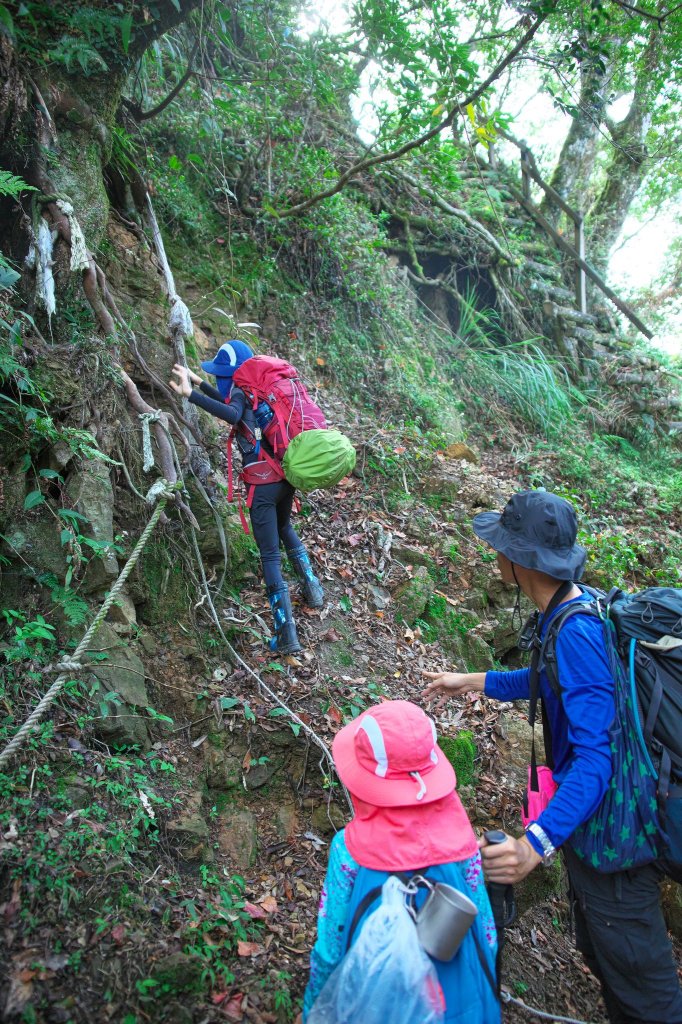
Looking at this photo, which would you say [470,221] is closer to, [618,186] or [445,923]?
[618,186]

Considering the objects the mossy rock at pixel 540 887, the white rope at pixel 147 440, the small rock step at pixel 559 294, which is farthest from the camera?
the small rock step at pixel 559 294

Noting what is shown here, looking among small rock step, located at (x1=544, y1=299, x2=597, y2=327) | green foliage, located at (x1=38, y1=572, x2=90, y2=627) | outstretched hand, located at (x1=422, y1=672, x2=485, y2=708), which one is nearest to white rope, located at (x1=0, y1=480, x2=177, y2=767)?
green foliage, located at (x1=38, y1=572, x2=90, y2=627)

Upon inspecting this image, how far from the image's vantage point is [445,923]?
1790mm

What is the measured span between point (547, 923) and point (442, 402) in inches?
252

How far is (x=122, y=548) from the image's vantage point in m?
3.98

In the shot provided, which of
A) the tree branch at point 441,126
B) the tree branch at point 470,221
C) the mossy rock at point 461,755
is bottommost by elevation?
the mossy rock at point 461,755

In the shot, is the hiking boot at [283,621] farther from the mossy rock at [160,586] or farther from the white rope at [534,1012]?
the white rope at [534,1012]

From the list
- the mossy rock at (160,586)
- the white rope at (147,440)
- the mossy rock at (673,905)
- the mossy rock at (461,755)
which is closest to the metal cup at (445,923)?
the mossy rock at (461,755)

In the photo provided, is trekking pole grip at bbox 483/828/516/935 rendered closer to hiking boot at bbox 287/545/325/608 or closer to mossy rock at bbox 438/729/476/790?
mossy rock at bbox 438/729/476/790

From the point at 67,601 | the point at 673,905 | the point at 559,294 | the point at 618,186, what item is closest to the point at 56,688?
the point at 67,601

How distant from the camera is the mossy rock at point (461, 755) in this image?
4.35 meters

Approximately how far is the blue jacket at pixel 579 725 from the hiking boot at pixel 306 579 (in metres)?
2.64

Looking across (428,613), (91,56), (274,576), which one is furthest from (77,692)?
(91,56)

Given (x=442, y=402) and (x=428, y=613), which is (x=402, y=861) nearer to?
(x=428, y=613)
